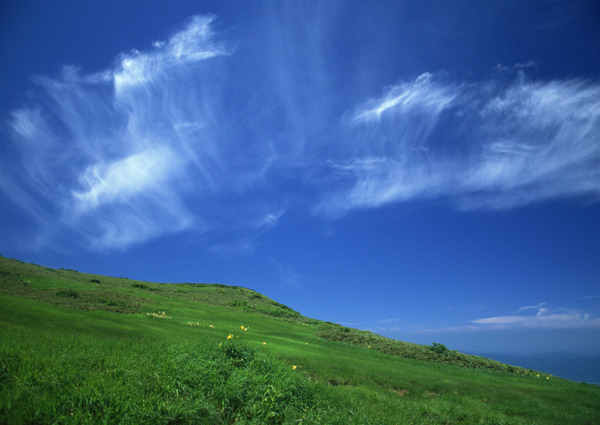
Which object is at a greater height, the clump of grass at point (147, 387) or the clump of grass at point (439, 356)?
the clump of grass at point (439, 356)

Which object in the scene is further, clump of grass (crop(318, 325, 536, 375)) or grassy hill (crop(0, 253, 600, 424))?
clump of grass (crop(318, 325, 536, 375))

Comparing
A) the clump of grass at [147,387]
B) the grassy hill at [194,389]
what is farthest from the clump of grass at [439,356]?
the clump of grass at [147,387]

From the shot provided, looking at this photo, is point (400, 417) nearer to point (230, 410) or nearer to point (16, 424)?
point (230, 410)

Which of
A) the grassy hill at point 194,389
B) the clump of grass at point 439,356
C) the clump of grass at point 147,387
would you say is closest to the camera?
the clump of grass at point 147,387

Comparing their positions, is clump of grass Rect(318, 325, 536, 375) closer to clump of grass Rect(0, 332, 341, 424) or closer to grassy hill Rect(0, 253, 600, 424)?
grassy hill Rect(0, 253, 600, 424)

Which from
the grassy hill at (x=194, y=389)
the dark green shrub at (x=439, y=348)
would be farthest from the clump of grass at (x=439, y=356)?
the grassy hill at (x=194, y=389)

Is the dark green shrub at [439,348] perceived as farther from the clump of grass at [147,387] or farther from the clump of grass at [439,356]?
the clump of grass at [147,387]

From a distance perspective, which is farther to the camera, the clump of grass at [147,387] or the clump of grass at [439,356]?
the clump of grass at [439,356]

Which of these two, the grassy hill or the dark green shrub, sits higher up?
the dark green shrub

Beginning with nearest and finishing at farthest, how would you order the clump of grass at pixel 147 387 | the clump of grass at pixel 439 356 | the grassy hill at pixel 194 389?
the clump of grass at pixel 147 387
the grassy hill at pixel 194 389
the clump of grass at pixel 439 356

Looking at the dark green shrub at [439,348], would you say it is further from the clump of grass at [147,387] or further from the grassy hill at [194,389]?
the clump of grass at [147,387]

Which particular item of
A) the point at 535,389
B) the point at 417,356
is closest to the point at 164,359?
the point at 535,389

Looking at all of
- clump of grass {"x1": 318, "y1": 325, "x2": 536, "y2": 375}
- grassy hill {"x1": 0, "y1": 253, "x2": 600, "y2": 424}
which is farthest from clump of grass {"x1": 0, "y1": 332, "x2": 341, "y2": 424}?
clump of grass {"x1": 318, "y1": 325, "x2": 536, "y2": 375}

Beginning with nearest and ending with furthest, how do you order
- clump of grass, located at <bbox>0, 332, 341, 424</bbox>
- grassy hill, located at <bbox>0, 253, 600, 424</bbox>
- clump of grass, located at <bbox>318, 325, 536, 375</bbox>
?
clump of grass, located at <bbox>0, 332, 341, 424</bbox> < grassy hill, located at <bbox>0, 253, 600, 424</bbox> < clump of grass, located at <bbox>318, 325, 536, 375</bbox>
